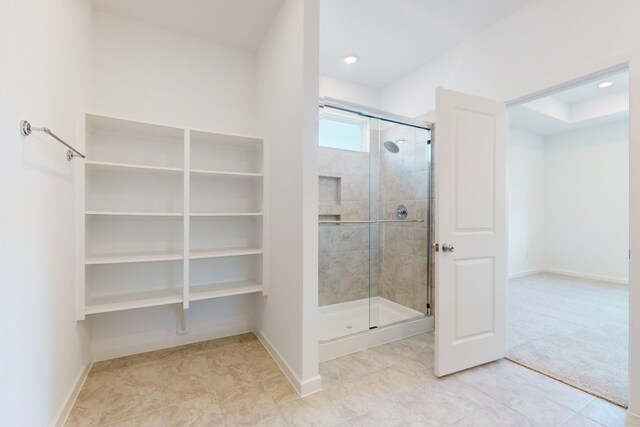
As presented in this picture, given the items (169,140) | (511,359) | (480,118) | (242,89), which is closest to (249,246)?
(169,140)

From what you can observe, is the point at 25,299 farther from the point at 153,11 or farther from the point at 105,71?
the point at 153,11

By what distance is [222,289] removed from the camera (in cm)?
242

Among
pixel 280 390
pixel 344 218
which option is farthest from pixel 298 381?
pixel 344 218

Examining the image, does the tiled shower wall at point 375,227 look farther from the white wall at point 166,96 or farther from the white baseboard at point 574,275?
the white baseboard at point 574,275

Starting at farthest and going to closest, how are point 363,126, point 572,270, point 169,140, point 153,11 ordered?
point 572,270 < point 363,126 < point 169,140 < point 153,11

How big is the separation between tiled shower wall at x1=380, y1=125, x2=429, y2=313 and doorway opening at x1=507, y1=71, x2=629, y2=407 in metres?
1.01

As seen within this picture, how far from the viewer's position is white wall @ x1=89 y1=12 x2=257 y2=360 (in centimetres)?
225

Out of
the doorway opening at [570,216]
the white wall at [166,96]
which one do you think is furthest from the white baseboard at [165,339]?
the doorway opening at [570,216]

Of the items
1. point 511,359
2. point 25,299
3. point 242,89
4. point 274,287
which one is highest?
point 242,89

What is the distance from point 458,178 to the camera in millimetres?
2076

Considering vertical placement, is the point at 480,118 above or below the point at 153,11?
below

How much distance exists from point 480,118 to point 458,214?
0.76 meters

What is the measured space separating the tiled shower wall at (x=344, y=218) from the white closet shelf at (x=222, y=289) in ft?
3.16

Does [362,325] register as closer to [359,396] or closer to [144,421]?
[359,396]
